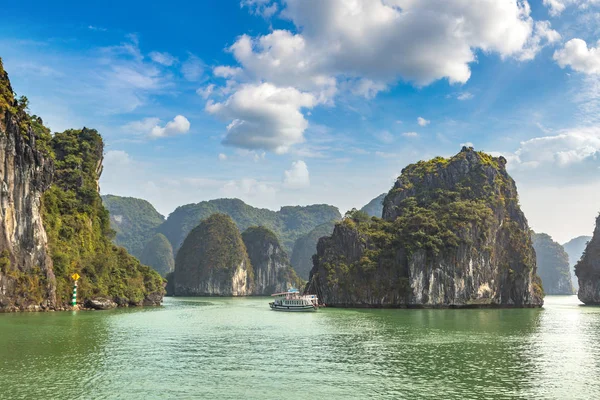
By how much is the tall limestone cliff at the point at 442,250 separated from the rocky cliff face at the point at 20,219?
41.8 meters

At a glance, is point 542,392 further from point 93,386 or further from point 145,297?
point 145,297

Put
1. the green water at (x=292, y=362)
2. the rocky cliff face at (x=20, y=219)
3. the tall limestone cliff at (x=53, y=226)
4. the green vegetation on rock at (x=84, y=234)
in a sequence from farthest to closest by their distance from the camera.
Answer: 1. the green vegetation on rock at (x=84, y=234)
2. the tall limestone cliff at (x=53, y=226)
3. the rocky cliff face at (x=20, y=219)
4. the green water at (x=292, y=362)

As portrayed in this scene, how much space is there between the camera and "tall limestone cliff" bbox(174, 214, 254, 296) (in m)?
149

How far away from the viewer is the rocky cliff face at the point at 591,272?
332ft

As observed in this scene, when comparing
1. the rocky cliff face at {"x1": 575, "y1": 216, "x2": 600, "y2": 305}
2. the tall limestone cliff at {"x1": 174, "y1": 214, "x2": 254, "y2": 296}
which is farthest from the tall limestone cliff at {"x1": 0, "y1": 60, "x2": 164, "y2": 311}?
the rocky cliff face at {"x1": 575, "y1": 216, "x2": 600, "y2": 305}

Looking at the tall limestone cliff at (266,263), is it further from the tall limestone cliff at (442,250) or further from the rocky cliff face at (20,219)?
the rocky cliff face at (20,219)

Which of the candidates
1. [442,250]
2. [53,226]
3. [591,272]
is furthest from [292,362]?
[591,272]

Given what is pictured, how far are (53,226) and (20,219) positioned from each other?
10.3 metres

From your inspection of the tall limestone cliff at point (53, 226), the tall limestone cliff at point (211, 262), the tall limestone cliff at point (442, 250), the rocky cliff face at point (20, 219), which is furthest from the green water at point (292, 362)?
the tall limestone cliff at point (211, 262)

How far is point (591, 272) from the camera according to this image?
103 m

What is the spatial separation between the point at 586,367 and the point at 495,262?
5845cm

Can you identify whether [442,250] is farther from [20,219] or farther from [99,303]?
[20,219]

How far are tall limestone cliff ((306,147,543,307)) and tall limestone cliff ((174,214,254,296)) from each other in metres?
66.4

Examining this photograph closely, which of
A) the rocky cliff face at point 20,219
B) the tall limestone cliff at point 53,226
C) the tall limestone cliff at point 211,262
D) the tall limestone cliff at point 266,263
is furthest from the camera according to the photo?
the tall limestone cliff at point 266,263
